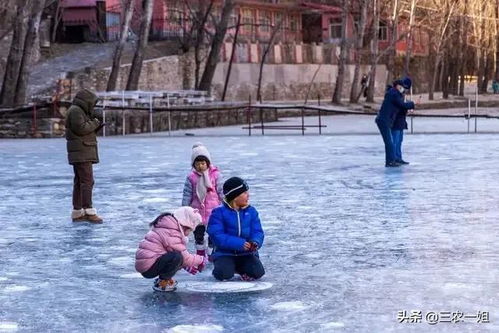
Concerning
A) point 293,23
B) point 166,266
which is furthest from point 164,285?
point 293,23

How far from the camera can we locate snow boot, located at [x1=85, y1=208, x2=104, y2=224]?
11.5 metres

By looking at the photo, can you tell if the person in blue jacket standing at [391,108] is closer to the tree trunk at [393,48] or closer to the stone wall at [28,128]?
the stone wall at [28,128]

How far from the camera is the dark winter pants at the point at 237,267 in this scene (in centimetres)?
793

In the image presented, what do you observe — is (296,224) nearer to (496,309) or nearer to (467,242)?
(467,242)

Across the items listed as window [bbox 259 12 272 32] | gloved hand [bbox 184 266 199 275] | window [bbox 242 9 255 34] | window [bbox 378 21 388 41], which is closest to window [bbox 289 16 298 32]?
window [bbox 259 12 272 32]

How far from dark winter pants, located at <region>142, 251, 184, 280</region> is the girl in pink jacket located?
1447 millimetres

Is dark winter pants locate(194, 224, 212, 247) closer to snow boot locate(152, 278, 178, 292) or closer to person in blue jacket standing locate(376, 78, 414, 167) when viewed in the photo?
snow boot locate(152, 278, 178, 292)

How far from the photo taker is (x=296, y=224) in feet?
36.5

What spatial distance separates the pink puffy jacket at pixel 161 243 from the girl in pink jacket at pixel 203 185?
1.36 metres

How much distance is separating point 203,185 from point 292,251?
0.98m

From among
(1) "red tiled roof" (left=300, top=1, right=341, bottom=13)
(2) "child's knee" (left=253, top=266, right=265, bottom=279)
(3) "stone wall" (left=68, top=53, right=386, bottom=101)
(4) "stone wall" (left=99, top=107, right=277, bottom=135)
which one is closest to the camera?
(2) "child's knee" (left=253, top=266, right=265, bottom=279)

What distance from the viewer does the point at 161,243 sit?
7629 millimetres

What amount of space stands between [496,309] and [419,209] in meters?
5.58

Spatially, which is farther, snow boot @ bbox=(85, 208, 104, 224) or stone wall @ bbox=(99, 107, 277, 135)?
stone wall @ bbox=(99, 107, 277, 135)
